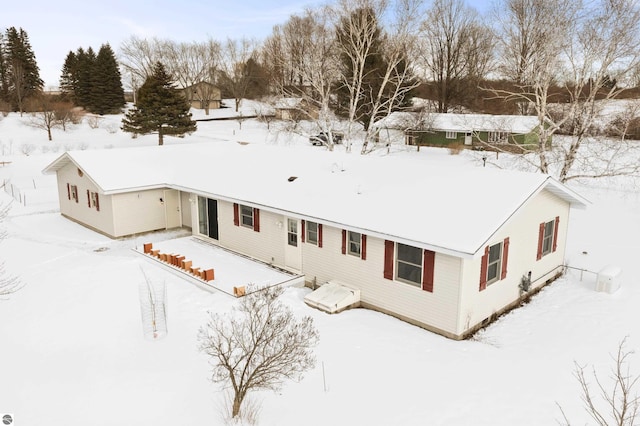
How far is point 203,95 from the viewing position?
71.6m

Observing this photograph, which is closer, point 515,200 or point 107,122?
point 515,200

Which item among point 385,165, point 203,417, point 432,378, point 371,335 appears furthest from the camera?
point 385,165

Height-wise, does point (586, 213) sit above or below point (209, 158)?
below

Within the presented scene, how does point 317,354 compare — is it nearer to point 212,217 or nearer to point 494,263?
point 494,263

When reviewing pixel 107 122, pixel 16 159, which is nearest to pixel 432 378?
pixel 16 159

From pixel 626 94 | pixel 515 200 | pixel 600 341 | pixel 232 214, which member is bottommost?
pixel 600 341

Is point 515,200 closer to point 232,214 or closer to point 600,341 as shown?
point 600,341

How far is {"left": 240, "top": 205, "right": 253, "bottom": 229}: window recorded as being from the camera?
16.5 meters

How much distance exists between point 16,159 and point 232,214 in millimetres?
29370

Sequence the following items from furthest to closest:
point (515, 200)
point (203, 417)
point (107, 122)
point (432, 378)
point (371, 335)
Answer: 1. point (107, 122)
2. point (515, 200)
3. point (371, 335)
4. point (432, 378)
5. point (203, 417)

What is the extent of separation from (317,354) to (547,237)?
890 cm

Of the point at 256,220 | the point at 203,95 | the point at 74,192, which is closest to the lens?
the point at 256,220

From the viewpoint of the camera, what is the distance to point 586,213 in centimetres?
2367

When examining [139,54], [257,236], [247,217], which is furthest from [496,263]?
[139,54]
